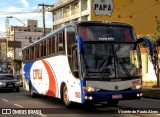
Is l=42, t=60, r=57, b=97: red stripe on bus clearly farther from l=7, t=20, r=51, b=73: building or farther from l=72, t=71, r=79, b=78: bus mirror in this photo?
l=7, t=20, r=51, b=73: building

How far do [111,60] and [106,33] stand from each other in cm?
113

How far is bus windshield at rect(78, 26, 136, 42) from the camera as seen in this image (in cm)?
1461

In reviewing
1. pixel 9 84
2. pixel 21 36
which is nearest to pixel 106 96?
pixel 9 84

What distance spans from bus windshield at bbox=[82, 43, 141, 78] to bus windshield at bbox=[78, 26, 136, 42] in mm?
251

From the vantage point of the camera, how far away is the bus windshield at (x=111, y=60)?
14102mm

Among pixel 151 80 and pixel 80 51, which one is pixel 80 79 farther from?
pixel 151 80

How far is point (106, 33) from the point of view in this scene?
14820mm

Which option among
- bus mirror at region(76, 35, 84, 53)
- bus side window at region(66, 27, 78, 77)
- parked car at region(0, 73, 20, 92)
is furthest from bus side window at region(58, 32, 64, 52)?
parked car at region(0, 73, 20, 92)

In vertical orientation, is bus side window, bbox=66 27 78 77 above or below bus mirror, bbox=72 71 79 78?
above

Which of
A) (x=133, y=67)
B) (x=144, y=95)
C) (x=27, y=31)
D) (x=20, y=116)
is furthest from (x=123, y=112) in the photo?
(x=27, y=31)

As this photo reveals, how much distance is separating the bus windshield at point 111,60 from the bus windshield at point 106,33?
25 cm

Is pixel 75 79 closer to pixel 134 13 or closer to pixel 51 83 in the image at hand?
pixel 51 83

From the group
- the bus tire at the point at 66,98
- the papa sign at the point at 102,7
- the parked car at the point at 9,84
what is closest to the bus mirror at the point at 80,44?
the bus tire at the point at 66,98

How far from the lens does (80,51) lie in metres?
14.2
